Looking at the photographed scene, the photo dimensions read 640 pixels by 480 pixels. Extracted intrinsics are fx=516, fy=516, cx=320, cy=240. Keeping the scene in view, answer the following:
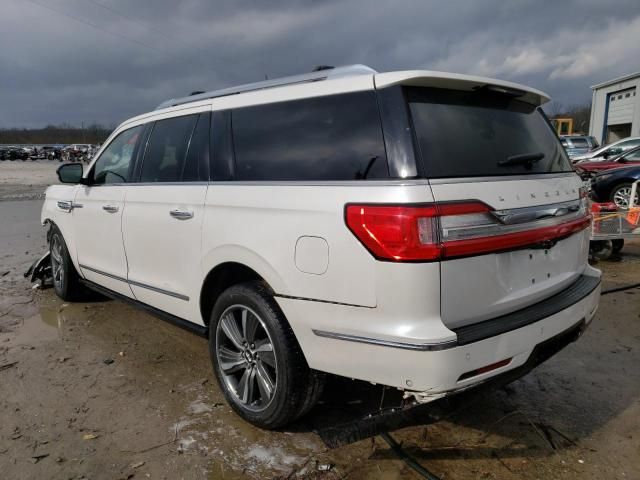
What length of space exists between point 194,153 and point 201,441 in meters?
1.83

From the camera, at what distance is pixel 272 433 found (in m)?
3.04

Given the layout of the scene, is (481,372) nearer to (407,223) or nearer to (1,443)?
(407,223)

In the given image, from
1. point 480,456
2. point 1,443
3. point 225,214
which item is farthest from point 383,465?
point 1,443

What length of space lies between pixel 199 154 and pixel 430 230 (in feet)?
6.16

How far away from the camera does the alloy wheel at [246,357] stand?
2922 millimetres

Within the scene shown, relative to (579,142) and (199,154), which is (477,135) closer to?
(199,154)

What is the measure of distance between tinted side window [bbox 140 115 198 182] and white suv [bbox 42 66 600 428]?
3cm

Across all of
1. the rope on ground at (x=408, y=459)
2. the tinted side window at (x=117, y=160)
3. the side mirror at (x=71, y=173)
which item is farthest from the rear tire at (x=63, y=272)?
the rope on ground at (x=408, y=459)

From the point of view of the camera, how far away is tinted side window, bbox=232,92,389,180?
2.46m

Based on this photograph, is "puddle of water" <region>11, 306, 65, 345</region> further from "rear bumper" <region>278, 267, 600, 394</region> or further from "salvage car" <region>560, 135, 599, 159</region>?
"salvage car" <region>560, 135, 599, 159</region>

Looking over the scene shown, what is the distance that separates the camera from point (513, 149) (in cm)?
276

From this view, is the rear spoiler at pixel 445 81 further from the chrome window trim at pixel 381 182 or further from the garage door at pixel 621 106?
the garage door at pixel 621 106

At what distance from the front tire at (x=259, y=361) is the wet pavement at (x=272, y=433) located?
0.20 m

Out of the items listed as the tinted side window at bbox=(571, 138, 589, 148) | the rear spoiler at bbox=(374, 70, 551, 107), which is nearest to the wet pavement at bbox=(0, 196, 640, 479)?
the rear spoiler at bbox=(374, 70, 551, 107)
